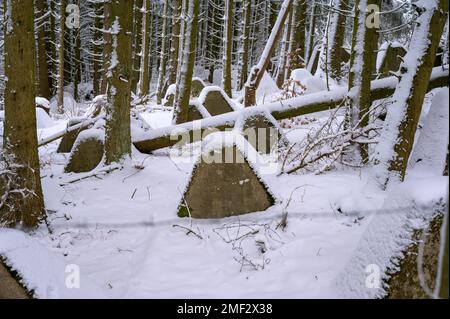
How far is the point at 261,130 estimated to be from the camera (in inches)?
260

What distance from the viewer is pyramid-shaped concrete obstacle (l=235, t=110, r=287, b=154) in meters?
6.52

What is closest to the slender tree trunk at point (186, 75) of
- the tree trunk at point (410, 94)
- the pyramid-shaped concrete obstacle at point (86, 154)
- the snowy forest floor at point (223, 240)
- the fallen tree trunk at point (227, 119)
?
the fallen tree trunk at point (227, 119)

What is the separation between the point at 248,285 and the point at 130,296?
3.14ft

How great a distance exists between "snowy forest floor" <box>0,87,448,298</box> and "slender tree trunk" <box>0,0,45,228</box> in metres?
0.32

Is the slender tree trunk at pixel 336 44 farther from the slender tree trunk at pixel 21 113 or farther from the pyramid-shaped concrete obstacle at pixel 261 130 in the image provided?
the slender tree trunk at pixel 21 113

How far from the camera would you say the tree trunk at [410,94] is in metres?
3.64

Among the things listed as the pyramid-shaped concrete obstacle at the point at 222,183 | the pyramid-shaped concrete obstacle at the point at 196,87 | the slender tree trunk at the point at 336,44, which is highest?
the slender tree trunk at the point at 336,44

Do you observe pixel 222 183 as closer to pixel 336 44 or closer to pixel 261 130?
pixel 261 130

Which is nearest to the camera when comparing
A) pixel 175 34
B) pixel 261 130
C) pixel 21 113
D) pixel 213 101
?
pixel 21 113

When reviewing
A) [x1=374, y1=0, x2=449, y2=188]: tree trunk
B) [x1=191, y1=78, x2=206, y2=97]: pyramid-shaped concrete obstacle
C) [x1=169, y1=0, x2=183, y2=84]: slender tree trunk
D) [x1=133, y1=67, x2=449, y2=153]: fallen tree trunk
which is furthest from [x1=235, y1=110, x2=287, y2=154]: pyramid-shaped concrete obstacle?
[x1=191, y1=78, x2=206, y2=97]: pyramid-shaped concrete obstacle

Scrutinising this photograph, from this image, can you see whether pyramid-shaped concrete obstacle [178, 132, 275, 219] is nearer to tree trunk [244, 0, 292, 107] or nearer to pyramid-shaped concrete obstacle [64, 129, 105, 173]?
pyramid-shaped concrete obstacle [64, 129, 105, 173]

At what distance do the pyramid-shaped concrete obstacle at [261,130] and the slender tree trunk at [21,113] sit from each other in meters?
3.39

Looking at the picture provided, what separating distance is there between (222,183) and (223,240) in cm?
74

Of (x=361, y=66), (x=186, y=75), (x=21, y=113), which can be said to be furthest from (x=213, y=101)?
(x=21, y=113)
